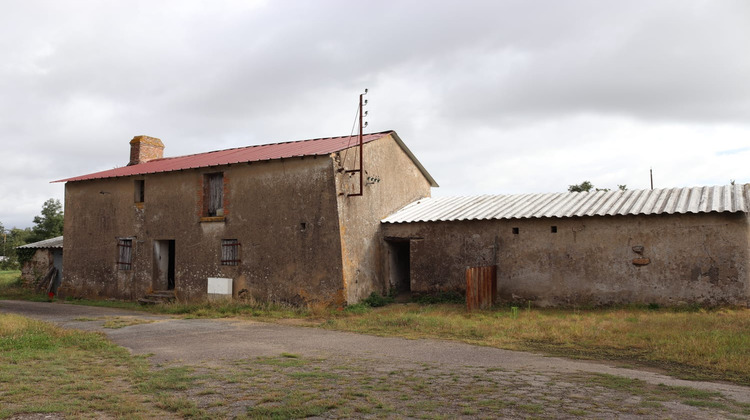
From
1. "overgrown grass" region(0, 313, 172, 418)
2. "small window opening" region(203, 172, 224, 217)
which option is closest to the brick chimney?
"small window opening" region(203, 172, 224, 217)

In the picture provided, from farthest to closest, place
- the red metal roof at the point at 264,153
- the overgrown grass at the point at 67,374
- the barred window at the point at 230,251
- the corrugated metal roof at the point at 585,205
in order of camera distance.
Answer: the barred window at the point at 230,251, the red metal roof at the point at 264,153, the corrugated metal roof at the point at 585,205, the overgrown grass at the point at 67,374

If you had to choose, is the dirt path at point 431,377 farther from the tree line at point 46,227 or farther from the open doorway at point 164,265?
the tree line at point 46,227

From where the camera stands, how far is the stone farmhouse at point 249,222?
14602 millimetres

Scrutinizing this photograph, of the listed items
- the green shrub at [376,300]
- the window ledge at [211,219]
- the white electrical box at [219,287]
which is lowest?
the green shrub at [376,300]

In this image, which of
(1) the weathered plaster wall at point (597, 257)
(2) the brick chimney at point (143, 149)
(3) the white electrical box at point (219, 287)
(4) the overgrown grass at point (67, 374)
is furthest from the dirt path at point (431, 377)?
(2) the brick chimney at point (143, 149)

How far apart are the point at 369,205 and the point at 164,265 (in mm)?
7441

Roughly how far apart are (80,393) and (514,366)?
546 cm

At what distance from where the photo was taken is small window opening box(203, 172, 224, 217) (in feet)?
53.8

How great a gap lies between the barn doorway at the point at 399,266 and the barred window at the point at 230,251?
481cm

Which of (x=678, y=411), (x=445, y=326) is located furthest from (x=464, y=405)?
(x=445, y=326)

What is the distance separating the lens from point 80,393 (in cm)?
579

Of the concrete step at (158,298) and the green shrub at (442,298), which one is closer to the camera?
the green shrub at (442,298)

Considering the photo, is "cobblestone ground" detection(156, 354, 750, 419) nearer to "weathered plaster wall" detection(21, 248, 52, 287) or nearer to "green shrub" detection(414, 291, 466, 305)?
"green shrub" detection(414, 291, 466, 305)

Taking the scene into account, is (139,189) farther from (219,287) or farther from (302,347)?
(302,347)
